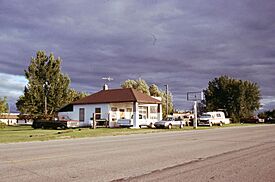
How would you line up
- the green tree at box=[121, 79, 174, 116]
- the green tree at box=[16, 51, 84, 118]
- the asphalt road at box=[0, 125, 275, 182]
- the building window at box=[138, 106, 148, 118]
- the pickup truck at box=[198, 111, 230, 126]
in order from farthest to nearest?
the green tree at box=[121, 79, 174, 116]
the green tree at box=[16, 51, 84, 118]
the pickup truck at box=[198, 111, 230, 126]
the building window at box=[138, 106, 148, 118]
the asphalt road at box=[0, 125, 275, 182]

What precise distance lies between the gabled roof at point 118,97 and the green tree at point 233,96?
48368mm

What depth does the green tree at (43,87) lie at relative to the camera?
62500mm

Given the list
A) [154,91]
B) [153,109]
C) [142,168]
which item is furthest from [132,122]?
[154,91]

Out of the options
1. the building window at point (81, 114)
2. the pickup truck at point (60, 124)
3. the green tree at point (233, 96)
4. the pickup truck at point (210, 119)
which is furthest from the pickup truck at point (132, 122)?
the green tree at point (233, 96)

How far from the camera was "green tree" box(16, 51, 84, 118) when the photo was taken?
62.5 m

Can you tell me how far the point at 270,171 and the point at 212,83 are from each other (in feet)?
308

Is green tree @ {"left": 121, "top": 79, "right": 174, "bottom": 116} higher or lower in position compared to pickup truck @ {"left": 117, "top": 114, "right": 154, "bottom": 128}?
higher

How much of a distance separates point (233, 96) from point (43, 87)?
176ft

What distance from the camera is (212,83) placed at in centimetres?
10225

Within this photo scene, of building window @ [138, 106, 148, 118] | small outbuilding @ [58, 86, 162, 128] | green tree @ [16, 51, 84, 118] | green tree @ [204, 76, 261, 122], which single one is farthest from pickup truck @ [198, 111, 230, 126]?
green tree @ [204, 76, 261, 122]

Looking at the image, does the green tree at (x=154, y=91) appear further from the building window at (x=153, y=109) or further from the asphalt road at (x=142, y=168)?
the asphalt road at (x=142, y=168)

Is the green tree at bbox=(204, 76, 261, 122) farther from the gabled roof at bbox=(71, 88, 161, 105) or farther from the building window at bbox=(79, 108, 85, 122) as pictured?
the building window at bbox=(79, 108, 85, 122)

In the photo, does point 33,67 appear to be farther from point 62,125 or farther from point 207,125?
point 207,125

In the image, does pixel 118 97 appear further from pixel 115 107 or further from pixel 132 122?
pixel 132 122
